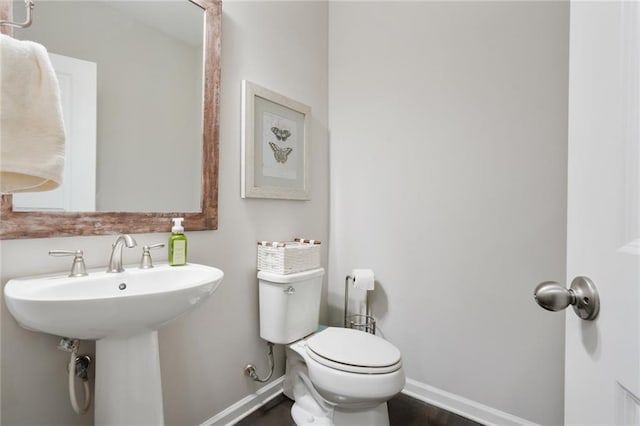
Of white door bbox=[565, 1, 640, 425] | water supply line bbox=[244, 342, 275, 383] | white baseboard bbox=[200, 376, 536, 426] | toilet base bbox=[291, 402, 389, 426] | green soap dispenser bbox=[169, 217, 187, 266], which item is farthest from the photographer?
water supply line bbox=[244, 342, 275, 383]

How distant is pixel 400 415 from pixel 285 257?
978 mm

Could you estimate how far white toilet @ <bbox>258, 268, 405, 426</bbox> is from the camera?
118 centimetres

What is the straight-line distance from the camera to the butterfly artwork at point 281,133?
1681 mm

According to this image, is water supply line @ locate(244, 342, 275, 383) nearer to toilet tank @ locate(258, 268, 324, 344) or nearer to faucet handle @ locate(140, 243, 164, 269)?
toilet tank @ locate(258, 268, 324, 344)

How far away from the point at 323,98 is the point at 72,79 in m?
1.35

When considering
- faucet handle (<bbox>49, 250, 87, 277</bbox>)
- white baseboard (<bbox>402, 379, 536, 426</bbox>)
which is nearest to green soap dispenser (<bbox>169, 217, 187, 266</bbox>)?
faucet handle (<bbox>49, 250, 87, 277</bbox>)

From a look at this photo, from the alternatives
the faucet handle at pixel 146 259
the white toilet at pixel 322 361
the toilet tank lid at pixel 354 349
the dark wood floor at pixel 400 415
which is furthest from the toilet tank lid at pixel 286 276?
the dark wood floor at pixel 400 415

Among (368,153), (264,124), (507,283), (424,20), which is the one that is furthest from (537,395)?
(424,20)

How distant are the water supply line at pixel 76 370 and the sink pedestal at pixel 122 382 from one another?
0.07m

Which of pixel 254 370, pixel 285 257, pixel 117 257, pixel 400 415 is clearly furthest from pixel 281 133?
pixel 400 415

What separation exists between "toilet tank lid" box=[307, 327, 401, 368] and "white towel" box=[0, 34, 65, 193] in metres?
1.06

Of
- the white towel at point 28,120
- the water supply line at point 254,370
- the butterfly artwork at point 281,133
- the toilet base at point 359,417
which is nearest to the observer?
the white towel at point 28,120

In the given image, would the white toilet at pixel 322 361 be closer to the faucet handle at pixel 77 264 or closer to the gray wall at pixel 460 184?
the gray wall at pixel 460 184

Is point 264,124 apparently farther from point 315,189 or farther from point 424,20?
point 424,20
